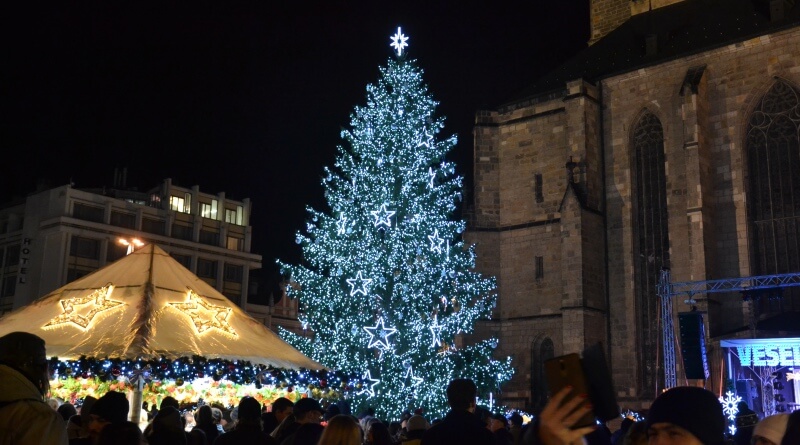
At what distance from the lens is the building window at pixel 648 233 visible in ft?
87.9

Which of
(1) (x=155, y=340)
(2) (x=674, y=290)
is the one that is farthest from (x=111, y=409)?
(2) (x=674, y=290)

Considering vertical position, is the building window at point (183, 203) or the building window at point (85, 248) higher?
the building window at point (183, 203)

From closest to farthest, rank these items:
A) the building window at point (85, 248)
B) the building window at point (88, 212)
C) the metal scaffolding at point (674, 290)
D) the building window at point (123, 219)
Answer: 1. the metal scaffolding at point (674, 290)
2. the building window at point (85, 248)
3. the building window at point (88, 212)
4. the building window at point (123, 219)

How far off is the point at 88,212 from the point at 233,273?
11634 millimetres

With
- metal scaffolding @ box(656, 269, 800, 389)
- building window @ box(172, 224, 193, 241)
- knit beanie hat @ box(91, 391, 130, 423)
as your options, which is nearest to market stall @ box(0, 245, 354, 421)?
knit beanie hat @ box(91, 391, 130, 423)

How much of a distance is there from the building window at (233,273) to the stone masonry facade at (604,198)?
34471mm

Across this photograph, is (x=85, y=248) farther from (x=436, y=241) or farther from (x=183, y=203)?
(x=436, y=241)

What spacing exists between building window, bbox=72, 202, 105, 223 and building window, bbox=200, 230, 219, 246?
7.98m

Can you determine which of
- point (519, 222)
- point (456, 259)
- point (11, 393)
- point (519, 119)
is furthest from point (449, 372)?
point (11, 393)

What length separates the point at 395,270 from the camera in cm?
2122

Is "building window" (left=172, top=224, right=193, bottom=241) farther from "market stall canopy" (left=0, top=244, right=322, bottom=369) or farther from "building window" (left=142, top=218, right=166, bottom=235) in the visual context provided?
"market stall canopy" (left=0, top=244, right=322, bottom=369)

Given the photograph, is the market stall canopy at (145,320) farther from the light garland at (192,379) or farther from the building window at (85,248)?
the building window at (85,248)

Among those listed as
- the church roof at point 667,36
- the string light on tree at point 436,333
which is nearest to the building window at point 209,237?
the church roof at point 667,36

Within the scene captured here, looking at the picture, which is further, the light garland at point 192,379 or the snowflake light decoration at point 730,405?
the snowflake light decoration at point 730,405
